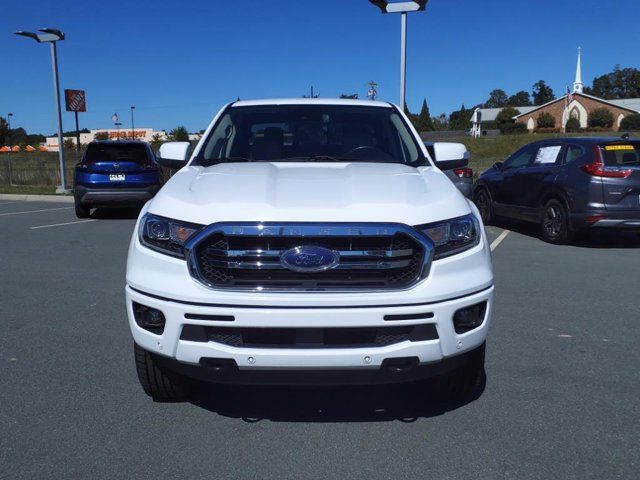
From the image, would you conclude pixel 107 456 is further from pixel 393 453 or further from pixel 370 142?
pixel 370 142

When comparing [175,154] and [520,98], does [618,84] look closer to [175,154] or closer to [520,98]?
[520,98]

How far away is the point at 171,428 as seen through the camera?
10.5ft

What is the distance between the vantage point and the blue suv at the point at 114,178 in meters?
12.1

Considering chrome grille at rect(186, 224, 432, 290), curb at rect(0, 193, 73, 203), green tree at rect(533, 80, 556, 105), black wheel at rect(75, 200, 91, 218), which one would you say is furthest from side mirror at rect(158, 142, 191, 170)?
green tree at rect(533, 80, 556, 105)

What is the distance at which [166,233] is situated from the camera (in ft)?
9.77

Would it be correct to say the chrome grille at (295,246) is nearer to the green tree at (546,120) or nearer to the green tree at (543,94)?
the green tree at (546,120)

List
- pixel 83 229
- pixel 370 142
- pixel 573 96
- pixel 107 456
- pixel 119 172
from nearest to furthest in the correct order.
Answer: pixel 107 456 < pixel 370 142 < pixel 83 229 < pixel 119 172 < pixel 573 96

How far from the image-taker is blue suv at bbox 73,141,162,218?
12.1m

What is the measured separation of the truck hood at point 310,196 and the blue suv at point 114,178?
8.91m

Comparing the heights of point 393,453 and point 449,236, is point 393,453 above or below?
below

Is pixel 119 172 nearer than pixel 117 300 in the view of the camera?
No

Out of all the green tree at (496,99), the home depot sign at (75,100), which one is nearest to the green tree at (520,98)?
the green tree at (496,99)

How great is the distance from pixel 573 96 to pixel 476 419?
10034 cm

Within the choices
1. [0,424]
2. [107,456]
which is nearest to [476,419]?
[107,456]
